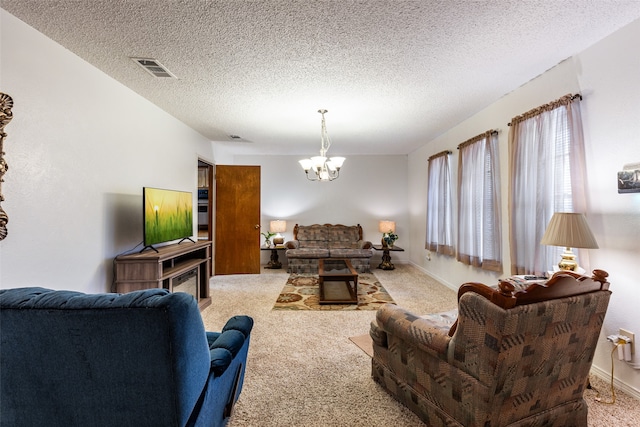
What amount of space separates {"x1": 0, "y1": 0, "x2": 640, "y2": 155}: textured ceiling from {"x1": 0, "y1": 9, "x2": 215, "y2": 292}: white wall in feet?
0.68

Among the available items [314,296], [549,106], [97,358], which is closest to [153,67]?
[97,358]

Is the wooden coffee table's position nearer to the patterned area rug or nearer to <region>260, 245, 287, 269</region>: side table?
the patterned area rug

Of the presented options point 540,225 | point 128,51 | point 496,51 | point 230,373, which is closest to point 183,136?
point 128,51

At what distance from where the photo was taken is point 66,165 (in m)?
2.21

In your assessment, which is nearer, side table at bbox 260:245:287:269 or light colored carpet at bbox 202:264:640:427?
light colored carpet at bbox 202:264:640:427

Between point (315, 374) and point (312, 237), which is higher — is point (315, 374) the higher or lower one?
the lower one

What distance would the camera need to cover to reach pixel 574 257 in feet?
6.86

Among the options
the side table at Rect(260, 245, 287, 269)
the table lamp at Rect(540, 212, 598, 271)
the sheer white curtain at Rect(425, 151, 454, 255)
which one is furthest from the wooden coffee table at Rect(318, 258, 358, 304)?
the table lamp at Rect(540, 212, 598, 271)

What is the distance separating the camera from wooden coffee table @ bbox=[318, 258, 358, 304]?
3725 mm

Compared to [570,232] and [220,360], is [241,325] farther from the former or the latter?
[570,232]

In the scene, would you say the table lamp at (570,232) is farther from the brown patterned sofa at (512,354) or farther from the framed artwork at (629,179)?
the brown patterned sofa at (512,354)

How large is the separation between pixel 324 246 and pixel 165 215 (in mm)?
3501

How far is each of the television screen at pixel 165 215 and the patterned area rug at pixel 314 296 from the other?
160 centimetres

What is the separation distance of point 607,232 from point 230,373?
279 cm
